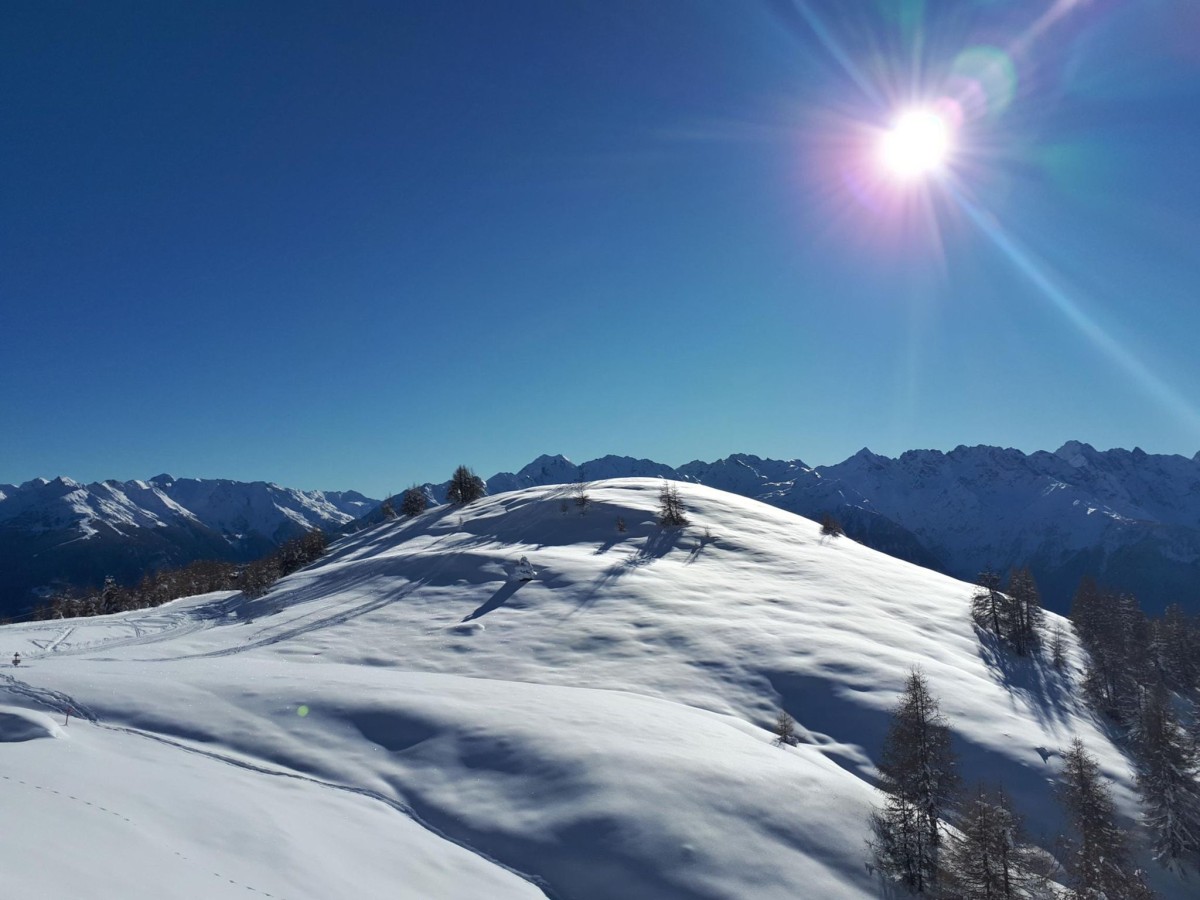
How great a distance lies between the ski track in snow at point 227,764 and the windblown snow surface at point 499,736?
0.35 feet

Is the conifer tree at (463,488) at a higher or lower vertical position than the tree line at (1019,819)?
higher

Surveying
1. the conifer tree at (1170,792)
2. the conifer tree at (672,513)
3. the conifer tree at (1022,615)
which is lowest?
the conifer tree at (1170,792)

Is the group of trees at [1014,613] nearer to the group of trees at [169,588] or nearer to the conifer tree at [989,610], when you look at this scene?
the conifer tree at [989,610]

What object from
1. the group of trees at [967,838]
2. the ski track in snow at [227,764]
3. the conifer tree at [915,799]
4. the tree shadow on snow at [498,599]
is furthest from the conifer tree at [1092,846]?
the tree shadow on snow at [498,599]

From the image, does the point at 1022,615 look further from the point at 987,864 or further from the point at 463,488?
the point at 463,488

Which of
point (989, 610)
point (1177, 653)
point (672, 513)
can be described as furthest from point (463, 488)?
point (1177, 653)

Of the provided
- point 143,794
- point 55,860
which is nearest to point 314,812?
point 143,794

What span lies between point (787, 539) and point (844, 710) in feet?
147

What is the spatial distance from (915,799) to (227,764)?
28.5 metres

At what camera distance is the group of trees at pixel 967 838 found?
2064 cm

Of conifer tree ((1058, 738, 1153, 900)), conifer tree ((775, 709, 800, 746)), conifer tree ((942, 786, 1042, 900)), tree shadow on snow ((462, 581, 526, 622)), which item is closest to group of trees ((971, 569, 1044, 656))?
conifer tree ((1058, 738, 1153, 900))

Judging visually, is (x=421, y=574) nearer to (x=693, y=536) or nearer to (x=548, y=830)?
(x=693, y=536)

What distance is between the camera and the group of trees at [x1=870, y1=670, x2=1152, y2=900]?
2064cm

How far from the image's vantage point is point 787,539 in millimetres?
78375
